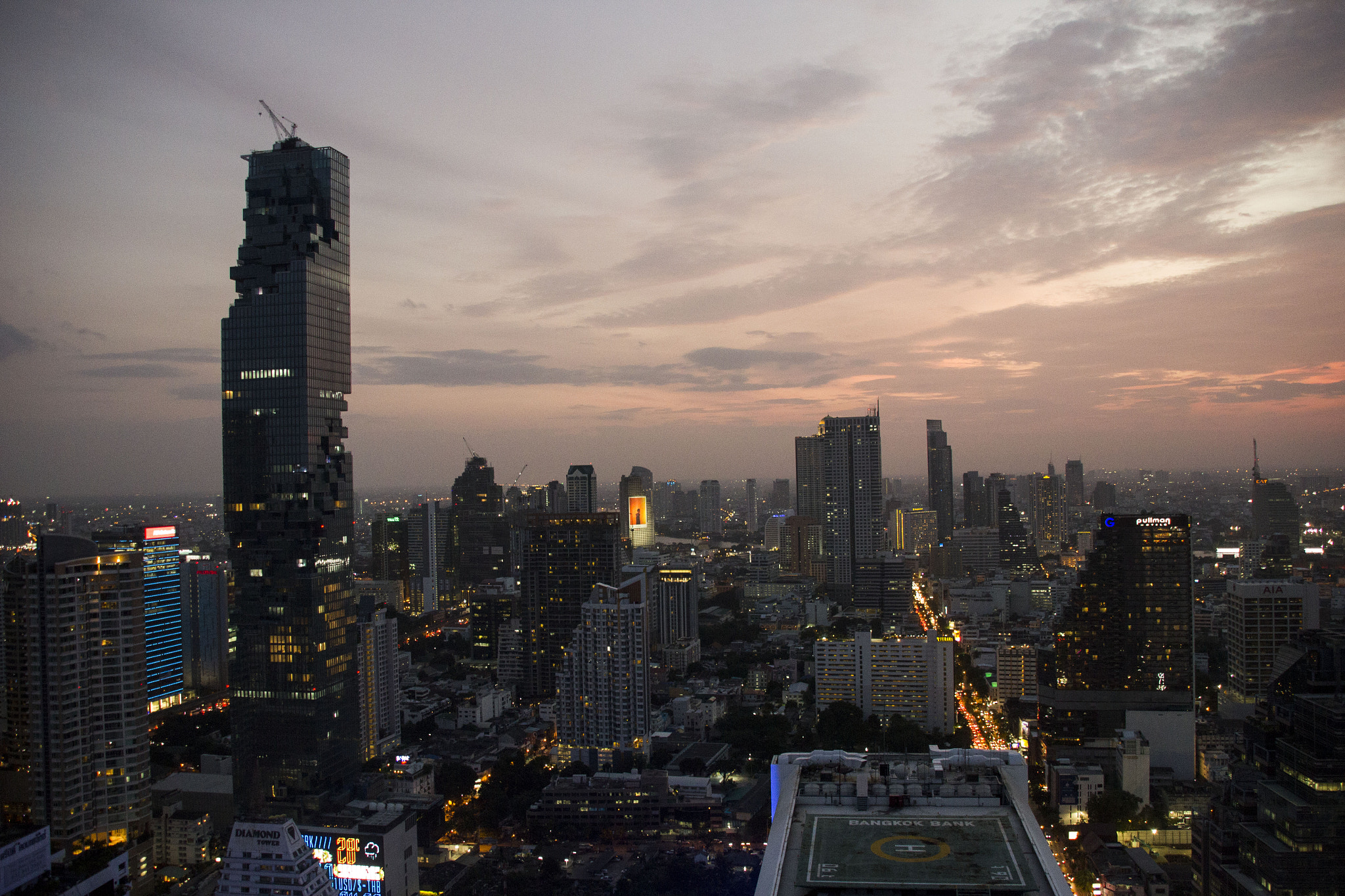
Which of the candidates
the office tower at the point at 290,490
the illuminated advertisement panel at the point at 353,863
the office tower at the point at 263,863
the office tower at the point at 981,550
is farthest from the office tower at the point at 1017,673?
the office tower at the point at 981,550

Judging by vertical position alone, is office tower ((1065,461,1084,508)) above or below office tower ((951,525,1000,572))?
above

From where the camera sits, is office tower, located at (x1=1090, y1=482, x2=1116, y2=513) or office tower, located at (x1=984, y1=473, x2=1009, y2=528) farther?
office tower, located at (x1=984, y1=473, x2=1009, y2=528)

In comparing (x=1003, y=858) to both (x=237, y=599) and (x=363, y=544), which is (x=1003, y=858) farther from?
(x=363, y=544)

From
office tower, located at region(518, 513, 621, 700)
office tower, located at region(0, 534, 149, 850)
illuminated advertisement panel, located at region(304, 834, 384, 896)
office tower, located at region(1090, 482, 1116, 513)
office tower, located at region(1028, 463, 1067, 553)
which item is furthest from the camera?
office tower, located at region(1028, 463, 1067, 553)

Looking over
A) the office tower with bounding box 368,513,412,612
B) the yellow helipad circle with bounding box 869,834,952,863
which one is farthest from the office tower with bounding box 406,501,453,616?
the yellow helipad circle with bounding box 869,834,952,863

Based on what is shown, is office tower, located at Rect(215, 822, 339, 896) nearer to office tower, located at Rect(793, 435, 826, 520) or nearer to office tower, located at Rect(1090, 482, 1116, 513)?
office tower, located at Rect(1090, 482, 1116, 513)

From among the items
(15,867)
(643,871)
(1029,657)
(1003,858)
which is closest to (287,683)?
(15,867)

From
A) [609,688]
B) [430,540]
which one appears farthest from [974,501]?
[609,688]

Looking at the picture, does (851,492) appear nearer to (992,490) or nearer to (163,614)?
(992,490)
